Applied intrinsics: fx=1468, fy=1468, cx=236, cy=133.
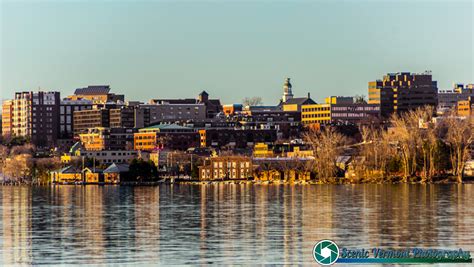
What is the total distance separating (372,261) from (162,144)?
4931 inches

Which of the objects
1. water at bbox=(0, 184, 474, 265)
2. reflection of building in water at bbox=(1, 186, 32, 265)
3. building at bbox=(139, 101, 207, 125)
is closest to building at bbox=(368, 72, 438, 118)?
building at bbox=(139, 101, 207, 125)

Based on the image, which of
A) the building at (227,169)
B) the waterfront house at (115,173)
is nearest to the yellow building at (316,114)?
the building at (227,169)

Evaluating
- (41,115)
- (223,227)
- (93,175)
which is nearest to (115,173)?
(93,175)

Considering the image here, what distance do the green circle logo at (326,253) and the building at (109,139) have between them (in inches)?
4927

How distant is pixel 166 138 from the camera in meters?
167

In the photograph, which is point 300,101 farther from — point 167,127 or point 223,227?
point 223,227

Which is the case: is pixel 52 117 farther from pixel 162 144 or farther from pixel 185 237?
pixel 185 237

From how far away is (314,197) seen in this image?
7962 cm

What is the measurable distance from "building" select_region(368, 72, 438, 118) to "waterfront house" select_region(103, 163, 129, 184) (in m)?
58.3

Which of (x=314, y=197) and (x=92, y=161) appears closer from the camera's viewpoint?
(x=314, y=197)

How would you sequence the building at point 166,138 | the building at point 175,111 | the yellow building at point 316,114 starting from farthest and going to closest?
1. the building at point 175,111
2. the yellow building at point 316,114
3. the building at point 166,138

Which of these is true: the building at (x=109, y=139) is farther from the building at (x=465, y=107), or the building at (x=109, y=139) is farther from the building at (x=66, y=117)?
the building at (x=465, y=107)

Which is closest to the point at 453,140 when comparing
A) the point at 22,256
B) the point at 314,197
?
the point at 314,197

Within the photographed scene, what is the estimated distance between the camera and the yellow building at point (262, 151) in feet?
470
